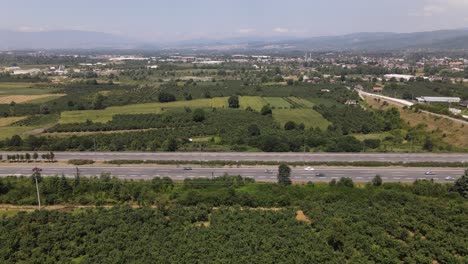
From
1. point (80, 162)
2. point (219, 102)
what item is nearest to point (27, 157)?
point (80, 162)

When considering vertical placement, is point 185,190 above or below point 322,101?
below

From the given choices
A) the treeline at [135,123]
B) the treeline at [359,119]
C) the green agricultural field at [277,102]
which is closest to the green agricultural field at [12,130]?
the treeline at [135,123]

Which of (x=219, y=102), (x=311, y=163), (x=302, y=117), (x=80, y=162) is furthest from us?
(x=219, y=102)

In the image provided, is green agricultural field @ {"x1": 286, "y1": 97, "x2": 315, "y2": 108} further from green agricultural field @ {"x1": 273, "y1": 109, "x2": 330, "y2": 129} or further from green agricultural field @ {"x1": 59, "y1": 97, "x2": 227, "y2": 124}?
green agricultural field @ {"x1": 59, "y1": 97, "x2": 227, "y2": 124}

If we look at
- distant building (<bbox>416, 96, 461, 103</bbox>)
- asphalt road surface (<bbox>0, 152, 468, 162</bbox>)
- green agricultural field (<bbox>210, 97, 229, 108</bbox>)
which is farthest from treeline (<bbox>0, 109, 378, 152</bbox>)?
distant building (<bbox>416, 96, 461, 103</bbox>)

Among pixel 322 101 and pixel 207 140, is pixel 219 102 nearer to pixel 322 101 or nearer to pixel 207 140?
pixel 322 101
